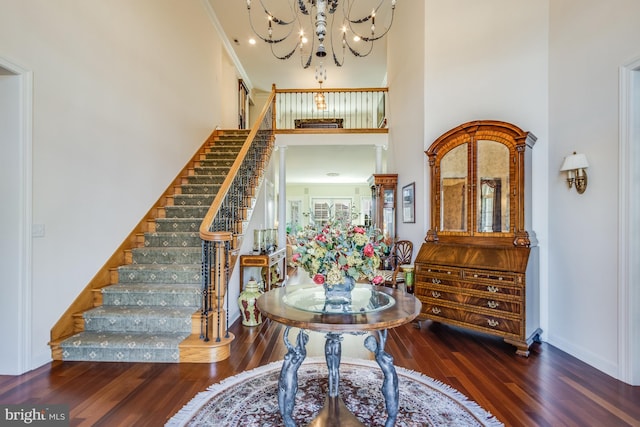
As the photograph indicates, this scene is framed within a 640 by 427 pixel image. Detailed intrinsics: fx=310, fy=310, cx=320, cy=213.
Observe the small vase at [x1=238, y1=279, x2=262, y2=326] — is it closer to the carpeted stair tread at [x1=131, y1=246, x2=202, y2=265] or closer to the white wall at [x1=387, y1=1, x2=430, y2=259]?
the carpeted stair tread at [x1=131, y1=246, x2=202, y2=265]

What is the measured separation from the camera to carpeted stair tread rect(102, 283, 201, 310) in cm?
327

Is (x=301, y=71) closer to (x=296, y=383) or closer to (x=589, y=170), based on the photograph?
(x=589, y=170)

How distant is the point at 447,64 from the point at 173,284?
14.0 ft

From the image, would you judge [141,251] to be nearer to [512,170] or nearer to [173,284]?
[173,284]

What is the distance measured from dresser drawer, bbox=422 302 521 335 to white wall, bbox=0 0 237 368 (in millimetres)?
3715

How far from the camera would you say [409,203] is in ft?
15.7


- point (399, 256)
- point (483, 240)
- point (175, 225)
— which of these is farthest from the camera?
point (399, 256)

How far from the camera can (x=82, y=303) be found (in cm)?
312

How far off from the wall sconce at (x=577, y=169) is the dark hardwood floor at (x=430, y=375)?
1.60m

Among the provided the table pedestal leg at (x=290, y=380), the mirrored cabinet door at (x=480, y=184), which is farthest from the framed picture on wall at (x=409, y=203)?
the table pedestal leg at (x=290, y=380)

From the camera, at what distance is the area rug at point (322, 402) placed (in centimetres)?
194

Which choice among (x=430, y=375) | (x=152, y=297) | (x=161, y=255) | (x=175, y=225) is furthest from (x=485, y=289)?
(x=175, y=225)

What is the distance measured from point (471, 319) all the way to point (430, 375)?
94cm

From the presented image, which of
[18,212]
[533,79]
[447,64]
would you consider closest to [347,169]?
[447,64]
